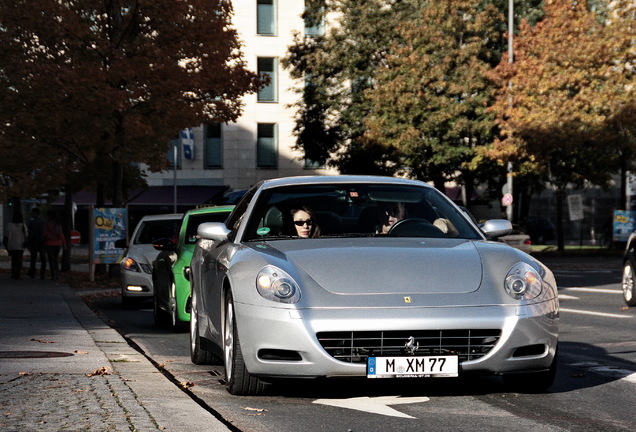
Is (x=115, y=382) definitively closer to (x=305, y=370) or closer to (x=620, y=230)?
(x=305, y=370)

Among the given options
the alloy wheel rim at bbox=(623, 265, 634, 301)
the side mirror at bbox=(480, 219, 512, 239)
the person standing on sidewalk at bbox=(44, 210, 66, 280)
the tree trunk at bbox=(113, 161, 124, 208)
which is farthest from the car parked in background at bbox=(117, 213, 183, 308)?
the side mirror at bbox=(480, 219, 512, 239)

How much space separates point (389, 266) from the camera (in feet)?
24.9

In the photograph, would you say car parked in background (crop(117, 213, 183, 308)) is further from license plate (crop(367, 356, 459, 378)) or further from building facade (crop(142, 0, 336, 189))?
building facade (crop(142, 0, 336, 189))

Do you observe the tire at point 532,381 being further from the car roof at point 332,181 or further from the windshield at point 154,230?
the windshield at point 154,230

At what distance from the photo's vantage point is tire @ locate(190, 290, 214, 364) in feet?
33.1

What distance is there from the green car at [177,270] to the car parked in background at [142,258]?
395 centimetres

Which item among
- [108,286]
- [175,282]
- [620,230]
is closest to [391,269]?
[175,282]

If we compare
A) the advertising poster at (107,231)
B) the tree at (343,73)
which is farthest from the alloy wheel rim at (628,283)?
the tree at (343,73)

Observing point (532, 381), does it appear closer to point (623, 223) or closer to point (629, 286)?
point (629, 286)

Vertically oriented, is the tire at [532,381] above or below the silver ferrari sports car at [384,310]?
below

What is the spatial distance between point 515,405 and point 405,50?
4450 cm

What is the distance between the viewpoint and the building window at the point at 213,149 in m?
64.2

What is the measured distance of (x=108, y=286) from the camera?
27.7m

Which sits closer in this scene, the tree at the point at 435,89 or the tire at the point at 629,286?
the tire at the point at 629,286
